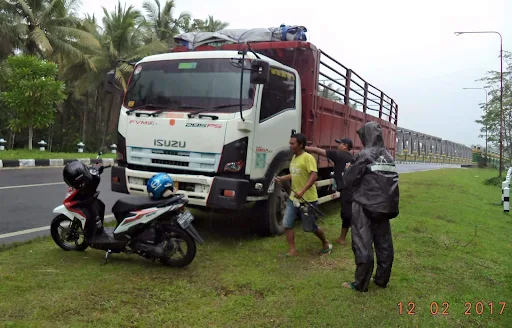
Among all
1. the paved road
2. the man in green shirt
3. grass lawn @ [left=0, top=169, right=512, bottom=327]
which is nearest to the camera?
grass lawn @ [left=0, top=169, right=512, bottom=327]

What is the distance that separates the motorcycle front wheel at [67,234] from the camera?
4.67 meters

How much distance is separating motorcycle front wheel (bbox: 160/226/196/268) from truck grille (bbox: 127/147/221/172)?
0.95m

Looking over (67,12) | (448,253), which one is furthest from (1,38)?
(448,253)

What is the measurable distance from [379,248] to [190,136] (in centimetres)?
244

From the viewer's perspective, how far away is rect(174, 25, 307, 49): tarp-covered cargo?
21.3ft

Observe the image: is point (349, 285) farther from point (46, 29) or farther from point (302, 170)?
point (46, 29)

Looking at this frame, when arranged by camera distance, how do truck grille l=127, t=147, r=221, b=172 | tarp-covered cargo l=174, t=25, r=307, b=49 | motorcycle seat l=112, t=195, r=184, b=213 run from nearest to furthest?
motorcycle seat l=112, t=195, r=184, b=213 < truck grille l=127, t=147, r=221, b=172 < tarp-covered cargo l=174, t=25, r=307, b=49

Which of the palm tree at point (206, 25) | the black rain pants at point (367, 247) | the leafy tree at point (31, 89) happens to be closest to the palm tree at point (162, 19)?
the palm tree at point (206, 25)

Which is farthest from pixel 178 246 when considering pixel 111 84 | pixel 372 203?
pixel 111 84

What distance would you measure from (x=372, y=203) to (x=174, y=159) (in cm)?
241

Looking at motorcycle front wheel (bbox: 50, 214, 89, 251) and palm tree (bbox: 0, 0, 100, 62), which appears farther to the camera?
palm tree (bbox: 0, 0, 100, 62)

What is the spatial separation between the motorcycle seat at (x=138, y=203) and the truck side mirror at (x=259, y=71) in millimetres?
1590

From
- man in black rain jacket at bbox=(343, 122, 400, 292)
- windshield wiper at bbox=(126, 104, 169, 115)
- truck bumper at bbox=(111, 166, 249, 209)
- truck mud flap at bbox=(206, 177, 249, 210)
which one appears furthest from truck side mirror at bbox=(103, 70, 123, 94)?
man in black rain jacket at bbox=(343, 122, 400, 292)

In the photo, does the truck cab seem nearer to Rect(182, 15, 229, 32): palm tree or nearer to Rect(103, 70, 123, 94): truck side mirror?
Rect(103, 70, 123, 94): truck side mirror
